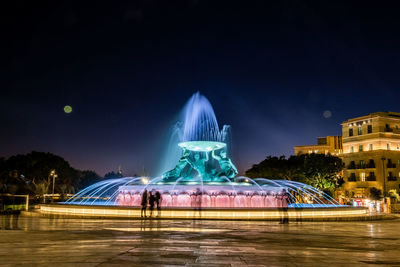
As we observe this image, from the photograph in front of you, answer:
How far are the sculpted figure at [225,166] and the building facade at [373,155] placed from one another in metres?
41.5

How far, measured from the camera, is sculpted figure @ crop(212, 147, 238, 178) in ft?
88.4

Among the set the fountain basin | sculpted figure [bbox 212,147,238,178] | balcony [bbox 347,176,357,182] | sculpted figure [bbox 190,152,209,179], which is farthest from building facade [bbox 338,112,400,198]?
the fountain basin

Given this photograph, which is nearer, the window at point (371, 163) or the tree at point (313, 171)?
the tree at point (313, 171)

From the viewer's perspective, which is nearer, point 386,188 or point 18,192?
point 18,192

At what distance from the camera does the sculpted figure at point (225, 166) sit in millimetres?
26953

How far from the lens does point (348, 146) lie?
69.2 meters

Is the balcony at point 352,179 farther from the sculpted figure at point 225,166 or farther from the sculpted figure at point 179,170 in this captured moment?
the sculpted figure at point 179,170

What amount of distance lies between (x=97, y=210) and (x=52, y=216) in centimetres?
216

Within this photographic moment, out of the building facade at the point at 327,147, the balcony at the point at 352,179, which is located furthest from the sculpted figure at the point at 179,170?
the building facade at the point at 327,147

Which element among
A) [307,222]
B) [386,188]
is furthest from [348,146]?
[307,222]

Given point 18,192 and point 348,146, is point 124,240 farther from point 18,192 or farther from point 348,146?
point 348,146

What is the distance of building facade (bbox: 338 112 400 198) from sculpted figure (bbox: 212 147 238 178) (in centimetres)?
4154

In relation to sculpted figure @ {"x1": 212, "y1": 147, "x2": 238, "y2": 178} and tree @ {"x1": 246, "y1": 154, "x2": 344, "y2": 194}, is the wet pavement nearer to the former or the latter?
sculpted figure @ {"x1": 212, "y1": 147, "x2": 238, "y2": 178}

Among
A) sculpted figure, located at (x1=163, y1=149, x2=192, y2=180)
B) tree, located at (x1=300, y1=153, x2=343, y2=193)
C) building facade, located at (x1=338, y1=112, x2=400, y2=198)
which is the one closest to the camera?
sculpted figure, located at (x1=163, y1=149, x2=192, y2=180)
